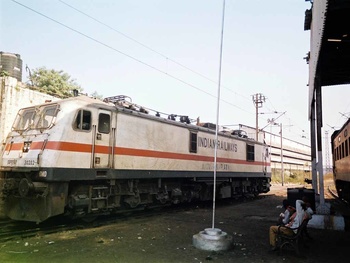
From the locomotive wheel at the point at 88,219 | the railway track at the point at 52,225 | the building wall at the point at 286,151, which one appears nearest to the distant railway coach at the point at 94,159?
the locomotive wheel at the point at 88,219

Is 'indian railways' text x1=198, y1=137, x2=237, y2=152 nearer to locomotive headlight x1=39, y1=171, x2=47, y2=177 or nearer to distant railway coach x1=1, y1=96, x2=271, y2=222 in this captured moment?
distant railway coach x1=1, y1=96, x2=271, y2=222

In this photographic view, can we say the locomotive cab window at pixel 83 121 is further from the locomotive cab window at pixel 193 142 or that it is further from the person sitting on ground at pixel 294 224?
the person sitting on ground at pixel 294 224

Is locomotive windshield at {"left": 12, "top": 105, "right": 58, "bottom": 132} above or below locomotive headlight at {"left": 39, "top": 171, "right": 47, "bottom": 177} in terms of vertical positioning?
above

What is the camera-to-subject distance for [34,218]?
7.80 metres

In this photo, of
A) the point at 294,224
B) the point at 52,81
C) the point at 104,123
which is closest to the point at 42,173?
the point at 104,123

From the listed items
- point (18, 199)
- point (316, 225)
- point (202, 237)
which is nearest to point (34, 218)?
point (18, 199)

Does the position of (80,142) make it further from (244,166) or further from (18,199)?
(244,166)

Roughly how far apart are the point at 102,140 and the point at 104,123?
21.9 inches

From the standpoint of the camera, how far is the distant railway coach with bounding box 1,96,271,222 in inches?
313

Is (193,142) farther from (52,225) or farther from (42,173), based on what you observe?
(42,173)

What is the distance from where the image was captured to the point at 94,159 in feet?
29.3

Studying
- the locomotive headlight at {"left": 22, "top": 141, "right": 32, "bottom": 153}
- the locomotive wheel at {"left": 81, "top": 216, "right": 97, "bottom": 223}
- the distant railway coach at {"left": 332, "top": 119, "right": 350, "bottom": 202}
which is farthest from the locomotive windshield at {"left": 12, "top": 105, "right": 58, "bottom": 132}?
the distant railway coach at {"left": 332, "top": 119, "right": 350, "bottom": 202}

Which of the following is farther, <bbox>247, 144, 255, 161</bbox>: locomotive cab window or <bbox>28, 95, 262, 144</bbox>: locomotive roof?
<bbox>247, 144, 255, 161</bbox>: locomotive cab window

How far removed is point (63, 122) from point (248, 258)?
582 centimetres
